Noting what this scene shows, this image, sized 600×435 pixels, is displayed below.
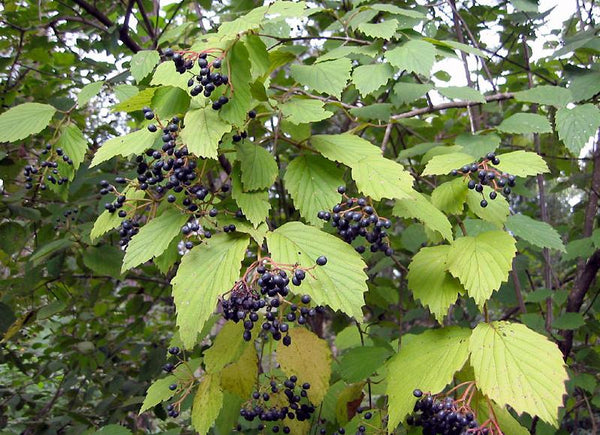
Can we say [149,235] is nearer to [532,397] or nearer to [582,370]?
[532,397]

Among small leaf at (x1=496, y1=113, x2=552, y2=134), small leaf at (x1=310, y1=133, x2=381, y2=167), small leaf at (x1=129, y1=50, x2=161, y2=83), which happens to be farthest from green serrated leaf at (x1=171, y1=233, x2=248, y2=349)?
small leaf at (x1=496, y1=113, x2=552, y2=134)

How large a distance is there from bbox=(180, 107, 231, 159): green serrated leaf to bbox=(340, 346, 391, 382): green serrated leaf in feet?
4.12

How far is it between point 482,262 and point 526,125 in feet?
3.77

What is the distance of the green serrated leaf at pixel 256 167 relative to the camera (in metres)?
1.72

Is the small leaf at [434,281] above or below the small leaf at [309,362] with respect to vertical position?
above

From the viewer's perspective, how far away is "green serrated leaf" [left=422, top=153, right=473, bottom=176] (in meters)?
1.90

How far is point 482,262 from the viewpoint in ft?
5.35

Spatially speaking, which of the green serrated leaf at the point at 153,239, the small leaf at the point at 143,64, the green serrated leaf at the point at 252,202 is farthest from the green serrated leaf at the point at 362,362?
the small leaf at the point at 143,64

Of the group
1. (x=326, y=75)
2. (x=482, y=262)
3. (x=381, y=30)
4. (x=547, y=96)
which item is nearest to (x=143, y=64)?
(x=326, y=75)

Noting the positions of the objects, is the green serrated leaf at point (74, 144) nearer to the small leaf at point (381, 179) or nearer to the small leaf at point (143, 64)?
the small leaf at point (143, 64)

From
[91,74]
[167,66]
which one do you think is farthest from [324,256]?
[91,74]

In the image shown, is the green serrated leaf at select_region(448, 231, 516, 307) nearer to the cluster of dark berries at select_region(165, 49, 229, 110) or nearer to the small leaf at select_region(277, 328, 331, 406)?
the small leaf at select_region(277, 328, 331, 406)

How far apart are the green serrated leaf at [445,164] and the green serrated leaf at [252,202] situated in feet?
2.13

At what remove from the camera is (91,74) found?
3842 millimetres
